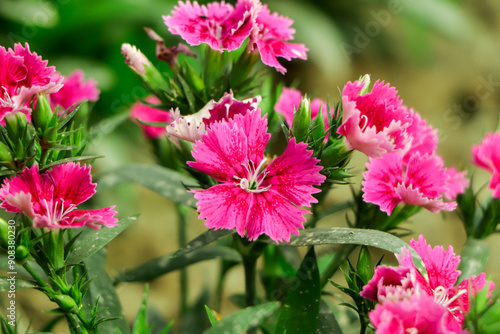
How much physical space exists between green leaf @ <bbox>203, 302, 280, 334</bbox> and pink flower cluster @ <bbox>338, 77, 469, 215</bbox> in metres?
0.20

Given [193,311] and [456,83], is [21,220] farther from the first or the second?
[456,83]

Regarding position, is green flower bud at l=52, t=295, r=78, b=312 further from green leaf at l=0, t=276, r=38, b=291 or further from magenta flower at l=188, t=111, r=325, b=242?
magenta flower at l=188, t=111, r=325, b=242

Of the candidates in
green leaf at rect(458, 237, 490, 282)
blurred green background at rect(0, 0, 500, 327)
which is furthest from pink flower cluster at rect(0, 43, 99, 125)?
blurred green background at rect(0, 0, 500, 327)

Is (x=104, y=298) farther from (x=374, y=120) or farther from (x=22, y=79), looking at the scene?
(x=374, y=120)

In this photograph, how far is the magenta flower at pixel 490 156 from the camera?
2.58ft

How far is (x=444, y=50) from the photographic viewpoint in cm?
367

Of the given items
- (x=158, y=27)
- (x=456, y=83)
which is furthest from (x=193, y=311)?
(x=456, y=83)

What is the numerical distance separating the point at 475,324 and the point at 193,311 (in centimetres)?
70

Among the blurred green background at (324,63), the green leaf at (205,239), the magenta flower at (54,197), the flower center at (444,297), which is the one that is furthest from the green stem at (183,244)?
the blurred green background at (324,63)

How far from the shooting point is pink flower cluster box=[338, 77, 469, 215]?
653mm

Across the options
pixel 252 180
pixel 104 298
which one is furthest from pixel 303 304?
pixel 104 298

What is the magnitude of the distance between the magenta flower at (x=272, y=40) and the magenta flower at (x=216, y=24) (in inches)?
0.8

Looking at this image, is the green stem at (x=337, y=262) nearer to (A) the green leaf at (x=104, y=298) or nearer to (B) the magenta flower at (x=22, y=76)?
(A) the green leaf at (x=104, y=298)

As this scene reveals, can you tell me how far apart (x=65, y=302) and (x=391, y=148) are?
1.37ft
